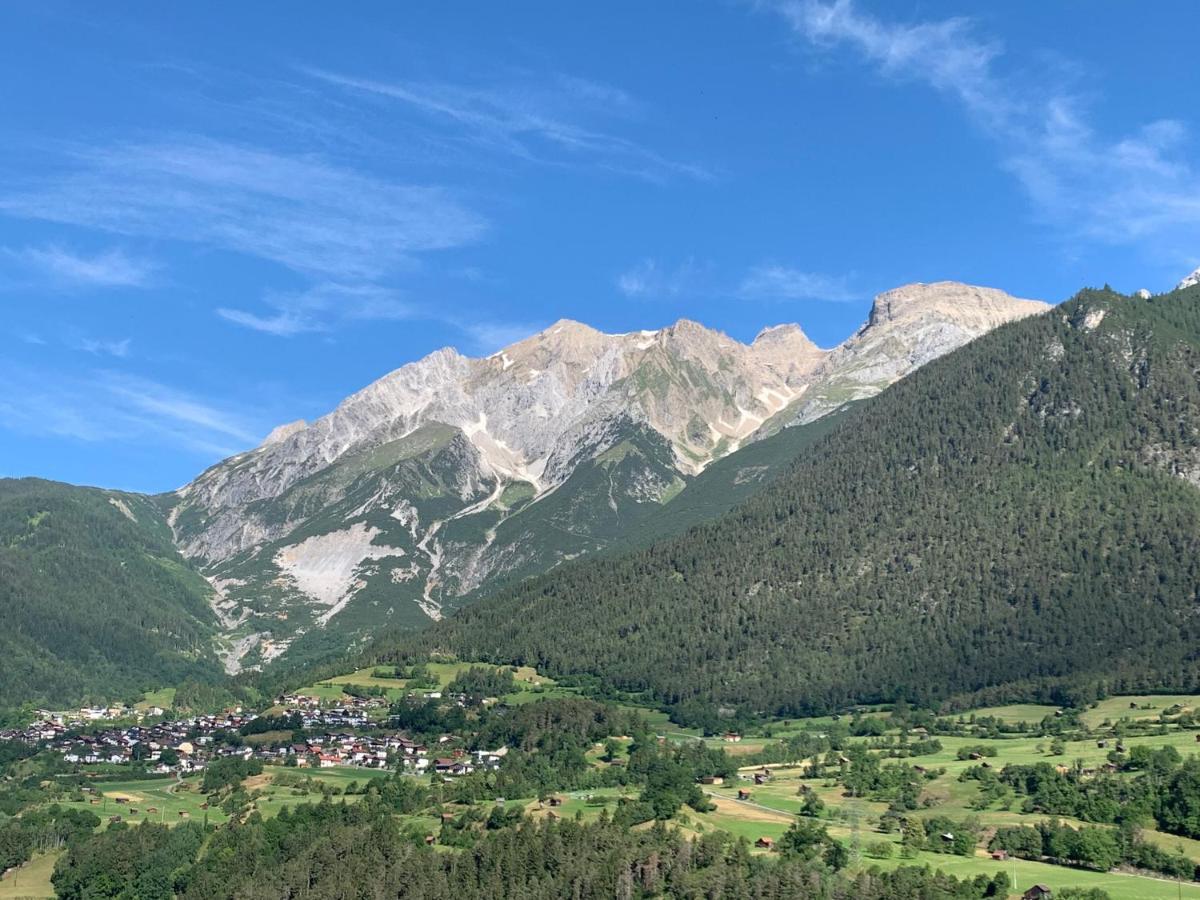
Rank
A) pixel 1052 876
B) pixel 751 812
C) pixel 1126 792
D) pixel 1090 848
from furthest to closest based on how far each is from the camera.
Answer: pixel 751 812 < pixel 1126 792 < pixel 1090 848 < pixel 1052 876

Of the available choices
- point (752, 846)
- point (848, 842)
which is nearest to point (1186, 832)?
point (848, 842)

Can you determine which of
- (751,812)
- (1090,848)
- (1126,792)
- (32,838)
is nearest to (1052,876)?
(1090,848)

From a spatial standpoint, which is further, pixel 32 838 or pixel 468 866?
pixel 32 838

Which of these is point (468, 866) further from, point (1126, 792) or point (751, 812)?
point (1126, 792)

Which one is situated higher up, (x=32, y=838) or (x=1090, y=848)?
(x=32, y=838)

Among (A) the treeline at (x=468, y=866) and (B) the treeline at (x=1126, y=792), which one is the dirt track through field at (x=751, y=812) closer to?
(A) the treeline at (x=468, y=866)

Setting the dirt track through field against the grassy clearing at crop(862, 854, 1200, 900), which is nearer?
the grassy clearing at crop(862, 854, 1200, 900)

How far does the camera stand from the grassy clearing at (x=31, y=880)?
176125 millimetres

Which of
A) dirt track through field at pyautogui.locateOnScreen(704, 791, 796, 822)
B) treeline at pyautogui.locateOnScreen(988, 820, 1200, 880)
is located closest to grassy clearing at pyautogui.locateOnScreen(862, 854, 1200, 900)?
treeline at pyautogui.locateOnScreen(988, 820, 1200, 880)

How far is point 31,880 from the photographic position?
18250cm

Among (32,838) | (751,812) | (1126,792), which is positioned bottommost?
(751,812)

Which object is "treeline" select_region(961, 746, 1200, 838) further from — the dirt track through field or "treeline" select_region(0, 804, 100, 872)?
"treeline" select_region(0, 804, 100, 872)

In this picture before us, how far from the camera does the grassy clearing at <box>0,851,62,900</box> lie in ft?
578

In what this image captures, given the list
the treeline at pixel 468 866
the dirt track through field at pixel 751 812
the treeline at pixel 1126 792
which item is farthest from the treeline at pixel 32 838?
the treeline at pixel 1126 792
